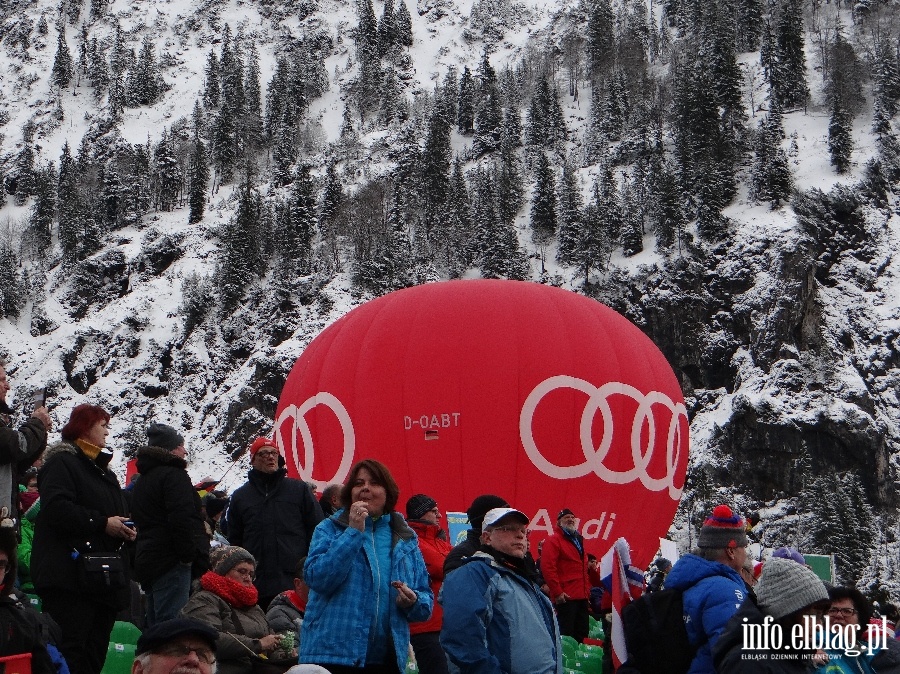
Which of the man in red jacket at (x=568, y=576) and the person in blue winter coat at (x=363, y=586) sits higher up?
the person in blue winter coat at (x=363, y=586)

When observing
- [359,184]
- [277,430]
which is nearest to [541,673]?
[277,430]

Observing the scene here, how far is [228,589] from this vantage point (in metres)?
4.85

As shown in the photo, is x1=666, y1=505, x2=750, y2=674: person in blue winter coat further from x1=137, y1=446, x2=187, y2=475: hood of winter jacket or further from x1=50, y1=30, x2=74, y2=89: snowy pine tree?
x1=50, y1=30, x2=74, y2=89: snowy pine tree

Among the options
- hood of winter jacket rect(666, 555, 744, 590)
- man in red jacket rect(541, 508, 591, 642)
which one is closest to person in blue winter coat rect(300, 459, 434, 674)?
hood of winter jacket rect(666, 555, 744, 590)

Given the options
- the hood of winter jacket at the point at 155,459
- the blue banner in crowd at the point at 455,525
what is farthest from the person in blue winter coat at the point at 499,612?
the blue banner in crowd at the point at 455,525

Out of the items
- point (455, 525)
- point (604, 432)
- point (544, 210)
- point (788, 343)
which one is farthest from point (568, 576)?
point (544, 210)

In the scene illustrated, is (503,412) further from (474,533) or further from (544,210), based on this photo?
(544,210)

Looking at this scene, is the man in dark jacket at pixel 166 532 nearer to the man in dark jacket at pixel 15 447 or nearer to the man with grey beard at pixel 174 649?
the man in dark jacket at pixel 15 447

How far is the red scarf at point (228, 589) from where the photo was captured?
4.83 meters

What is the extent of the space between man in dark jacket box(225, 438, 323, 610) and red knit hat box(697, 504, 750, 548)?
2865 mm

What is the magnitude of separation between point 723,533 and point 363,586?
5.06 feet

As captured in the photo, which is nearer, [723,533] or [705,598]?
[705,598]

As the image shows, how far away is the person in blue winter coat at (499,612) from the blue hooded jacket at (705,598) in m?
0.56

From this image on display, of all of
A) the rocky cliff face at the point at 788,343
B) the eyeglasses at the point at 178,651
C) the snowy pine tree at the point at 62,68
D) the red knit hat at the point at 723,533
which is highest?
the snowy pine tree at the point at 62,68
